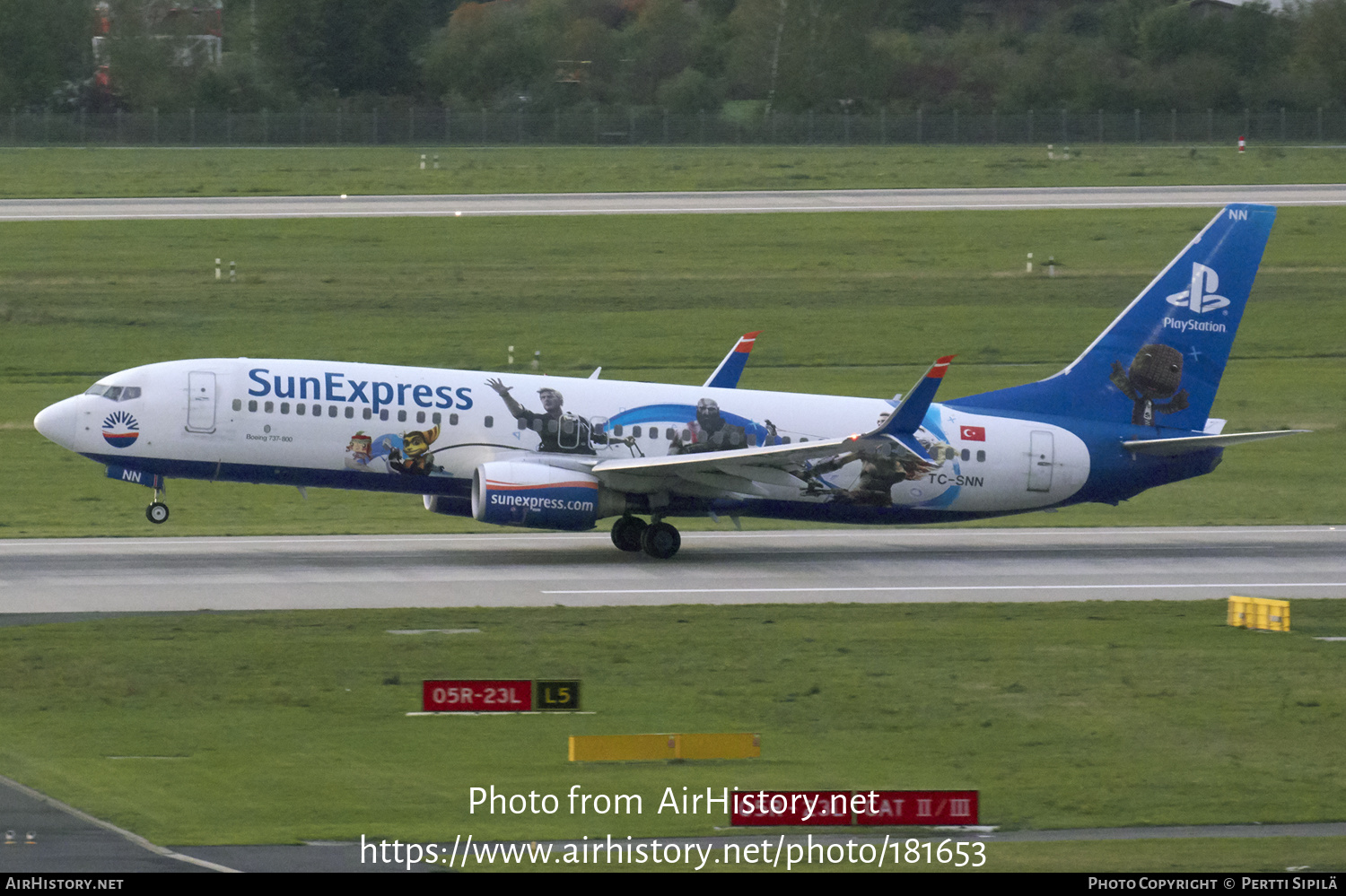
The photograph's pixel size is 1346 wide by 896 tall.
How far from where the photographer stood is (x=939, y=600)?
1273 inches

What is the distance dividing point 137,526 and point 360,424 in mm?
7620

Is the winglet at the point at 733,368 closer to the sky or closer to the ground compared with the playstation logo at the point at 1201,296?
closer to the ground

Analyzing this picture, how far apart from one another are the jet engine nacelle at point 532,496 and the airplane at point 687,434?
0.04m

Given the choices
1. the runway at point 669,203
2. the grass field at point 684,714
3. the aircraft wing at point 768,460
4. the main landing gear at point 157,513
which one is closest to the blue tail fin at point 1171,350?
the aircraft wing at point 768,460

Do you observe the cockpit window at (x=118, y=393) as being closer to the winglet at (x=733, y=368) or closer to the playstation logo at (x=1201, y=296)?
the winglet at (x=733, y=368)

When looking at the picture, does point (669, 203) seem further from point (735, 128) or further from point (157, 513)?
point (157, 513)

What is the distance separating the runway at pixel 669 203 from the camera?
252 ft

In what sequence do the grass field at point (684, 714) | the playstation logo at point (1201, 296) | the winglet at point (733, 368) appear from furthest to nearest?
the winglet at point (733, 368), the playstation logo at point (1201, 296), the grass field at point (684, 714)

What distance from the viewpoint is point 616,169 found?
9244cm

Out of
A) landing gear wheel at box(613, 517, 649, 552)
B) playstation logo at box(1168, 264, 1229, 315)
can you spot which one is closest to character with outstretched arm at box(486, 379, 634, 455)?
landing gear wheel at box(613, 517, 649, 552)

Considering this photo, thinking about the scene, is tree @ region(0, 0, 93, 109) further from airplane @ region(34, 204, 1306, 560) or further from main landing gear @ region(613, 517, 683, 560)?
main landing gear @ region(613, 517, 683, 560)

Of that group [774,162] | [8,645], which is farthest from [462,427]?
[774,162]
